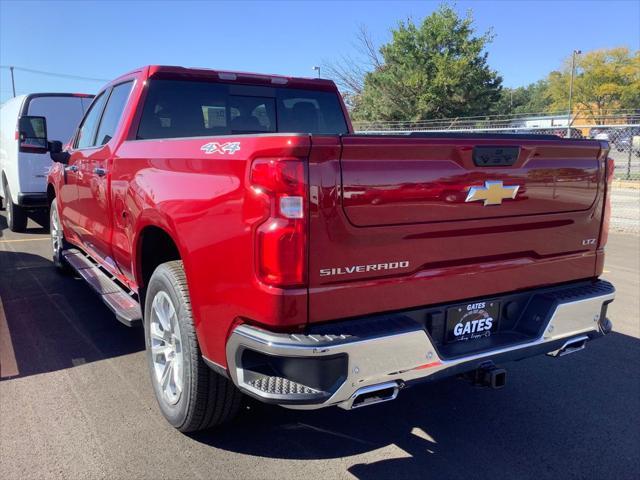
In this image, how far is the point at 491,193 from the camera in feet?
8.87

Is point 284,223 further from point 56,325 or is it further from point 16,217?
point 16,217

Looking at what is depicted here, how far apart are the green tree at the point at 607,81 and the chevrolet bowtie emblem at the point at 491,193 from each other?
2498 inches

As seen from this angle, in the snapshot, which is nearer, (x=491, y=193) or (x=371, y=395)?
(x=371, y=395)

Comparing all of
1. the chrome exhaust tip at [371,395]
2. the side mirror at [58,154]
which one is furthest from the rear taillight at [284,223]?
the side mirror at [58,154]

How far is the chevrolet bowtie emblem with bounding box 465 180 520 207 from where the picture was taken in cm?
265

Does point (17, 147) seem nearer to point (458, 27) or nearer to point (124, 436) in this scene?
point (124, 436)

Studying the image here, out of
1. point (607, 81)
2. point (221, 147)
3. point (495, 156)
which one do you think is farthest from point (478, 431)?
point (607, 81)

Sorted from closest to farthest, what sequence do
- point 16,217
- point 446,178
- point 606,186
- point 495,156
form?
point 446,178 < point 495,156 < point 606,186 < point 16,217

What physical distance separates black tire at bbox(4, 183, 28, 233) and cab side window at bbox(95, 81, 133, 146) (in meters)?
5.65

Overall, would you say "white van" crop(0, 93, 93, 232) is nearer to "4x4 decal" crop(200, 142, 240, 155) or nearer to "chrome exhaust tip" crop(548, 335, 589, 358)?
"4x4 decal" crop(200, 142, 240, 155)

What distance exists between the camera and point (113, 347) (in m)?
4.46

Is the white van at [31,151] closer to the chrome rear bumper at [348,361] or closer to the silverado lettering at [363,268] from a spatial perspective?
the chrome rear bumper at [348,361]

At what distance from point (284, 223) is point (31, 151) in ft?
25.6

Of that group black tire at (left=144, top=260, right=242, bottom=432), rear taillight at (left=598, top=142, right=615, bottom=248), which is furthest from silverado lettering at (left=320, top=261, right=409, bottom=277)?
rear taillight at (left=598, top=142, right=615, bottom=248)
